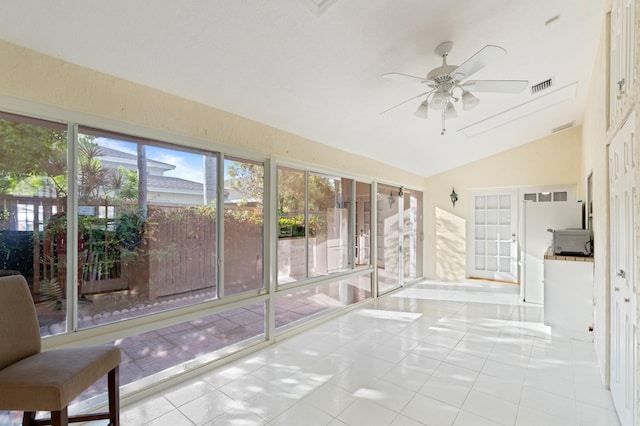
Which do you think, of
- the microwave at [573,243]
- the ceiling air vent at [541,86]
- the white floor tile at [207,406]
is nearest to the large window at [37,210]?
the white floor tile at [207,406]

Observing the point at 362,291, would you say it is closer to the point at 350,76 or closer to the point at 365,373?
the point at 365,373

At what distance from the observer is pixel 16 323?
1.62m

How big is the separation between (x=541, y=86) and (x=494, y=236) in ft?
12.0

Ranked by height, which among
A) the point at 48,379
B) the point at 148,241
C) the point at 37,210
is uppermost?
the point at 37,210

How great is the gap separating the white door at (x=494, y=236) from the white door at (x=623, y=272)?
13.9 ft

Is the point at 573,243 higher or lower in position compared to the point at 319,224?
lower

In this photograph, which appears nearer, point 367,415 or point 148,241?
point 367,415

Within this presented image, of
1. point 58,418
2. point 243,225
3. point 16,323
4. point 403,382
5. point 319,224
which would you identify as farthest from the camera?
point 319,224

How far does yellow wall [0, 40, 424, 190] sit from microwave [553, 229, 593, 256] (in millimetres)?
3477

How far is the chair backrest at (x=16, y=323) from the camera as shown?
1.55m

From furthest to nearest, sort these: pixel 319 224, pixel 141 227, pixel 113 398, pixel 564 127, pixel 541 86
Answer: pixel 564 127 < pixel 319 224 < pixel 541 86 < pixel 141 227 < pixel 113 398

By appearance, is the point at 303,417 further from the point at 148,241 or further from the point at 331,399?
the point at 148,241

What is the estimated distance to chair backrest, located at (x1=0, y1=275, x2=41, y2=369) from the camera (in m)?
1.55

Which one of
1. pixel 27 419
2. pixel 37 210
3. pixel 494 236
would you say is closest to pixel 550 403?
pixel 27 419
